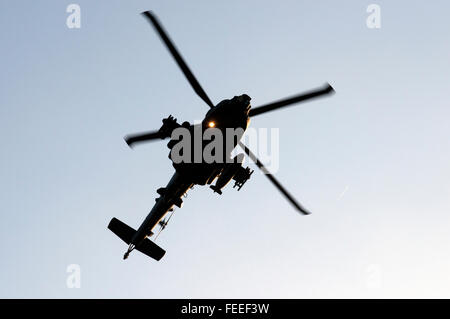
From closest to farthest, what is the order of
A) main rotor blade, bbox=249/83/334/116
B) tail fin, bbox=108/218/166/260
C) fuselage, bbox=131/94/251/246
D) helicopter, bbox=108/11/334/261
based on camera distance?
main rotor blade, bbox=249/83/334/116
helicopter, bbox=108/11/334/261
fuselage, bbox=131/94/251/246
tail fin, bbox=108/218/166/260

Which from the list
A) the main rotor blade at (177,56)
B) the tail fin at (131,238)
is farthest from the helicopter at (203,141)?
the tail fin at (131,238)

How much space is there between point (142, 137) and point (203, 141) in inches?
84.4

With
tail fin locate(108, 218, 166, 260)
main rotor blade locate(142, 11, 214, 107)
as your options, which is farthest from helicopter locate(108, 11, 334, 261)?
tail fin locate(108, 218, 166, 260)

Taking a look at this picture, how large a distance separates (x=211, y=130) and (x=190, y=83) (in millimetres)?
1799

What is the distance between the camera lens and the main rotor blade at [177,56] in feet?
42.0

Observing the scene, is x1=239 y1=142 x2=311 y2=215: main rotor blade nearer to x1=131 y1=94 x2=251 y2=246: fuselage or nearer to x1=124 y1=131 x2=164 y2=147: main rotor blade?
x1=131 y1=94 x2=251 y2=246: fuselage

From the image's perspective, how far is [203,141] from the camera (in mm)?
14273

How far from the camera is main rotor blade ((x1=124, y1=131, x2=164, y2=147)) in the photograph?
1395cm

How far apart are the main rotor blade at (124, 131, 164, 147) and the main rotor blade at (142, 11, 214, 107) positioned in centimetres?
209

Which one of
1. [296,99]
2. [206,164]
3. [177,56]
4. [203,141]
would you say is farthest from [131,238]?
[296,99]

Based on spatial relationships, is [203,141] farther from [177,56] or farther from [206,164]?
[177,56]

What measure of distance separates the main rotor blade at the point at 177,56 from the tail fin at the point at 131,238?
8.31 meters

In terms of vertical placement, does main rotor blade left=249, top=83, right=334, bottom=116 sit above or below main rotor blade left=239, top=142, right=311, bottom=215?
above
